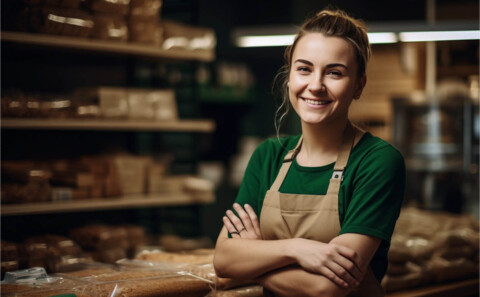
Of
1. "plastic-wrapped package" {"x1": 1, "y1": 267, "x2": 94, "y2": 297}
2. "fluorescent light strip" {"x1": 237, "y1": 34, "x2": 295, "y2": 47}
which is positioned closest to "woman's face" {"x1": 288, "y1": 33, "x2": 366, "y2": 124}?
"plastic-wrapped package" {"x1": 1, "y1": 267, "x2": 94, "y2": 297}

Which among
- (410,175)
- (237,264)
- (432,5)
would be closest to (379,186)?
(237,264)

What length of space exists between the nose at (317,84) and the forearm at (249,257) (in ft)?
1.34

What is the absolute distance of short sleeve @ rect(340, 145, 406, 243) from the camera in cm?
152

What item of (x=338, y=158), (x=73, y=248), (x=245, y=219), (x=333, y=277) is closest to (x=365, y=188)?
(x=338, y=158)

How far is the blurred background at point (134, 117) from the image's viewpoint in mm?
3174

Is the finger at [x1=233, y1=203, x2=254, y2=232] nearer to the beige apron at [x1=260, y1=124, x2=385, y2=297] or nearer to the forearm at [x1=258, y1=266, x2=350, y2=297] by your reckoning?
the beige apron at [x1=260, y1=124, x2=385, y2=297]

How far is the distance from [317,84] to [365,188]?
12.0 inches

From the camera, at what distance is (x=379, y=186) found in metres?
1.55

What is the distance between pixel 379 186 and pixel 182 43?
2.72m

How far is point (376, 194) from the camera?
154cm

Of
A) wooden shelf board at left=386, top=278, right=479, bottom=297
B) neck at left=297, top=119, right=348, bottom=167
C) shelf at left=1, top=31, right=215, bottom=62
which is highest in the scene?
shelf at left=1, top=31, right=215, bottom=62

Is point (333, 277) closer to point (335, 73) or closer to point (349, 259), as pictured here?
point (349, 259)

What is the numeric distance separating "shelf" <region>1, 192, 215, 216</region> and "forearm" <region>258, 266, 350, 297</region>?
76.3 inches

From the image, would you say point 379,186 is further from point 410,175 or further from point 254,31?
point 410,175
